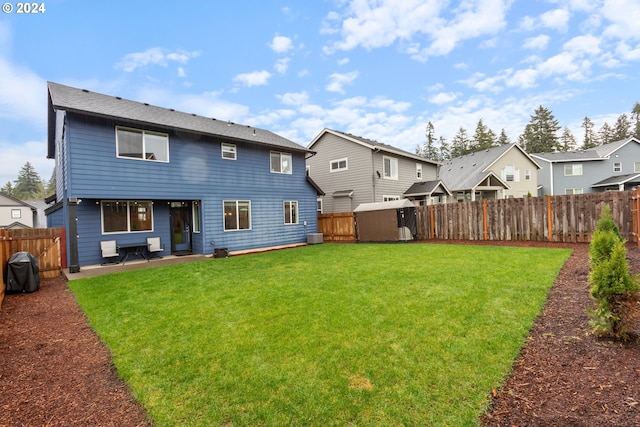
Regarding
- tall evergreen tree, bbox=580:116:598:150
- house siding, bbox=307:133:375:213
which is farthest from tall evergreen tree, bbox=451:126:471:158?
house siding, bbox=307:133:375:213

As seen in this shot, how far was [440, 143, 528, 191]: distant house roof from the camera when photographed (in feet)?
76.7

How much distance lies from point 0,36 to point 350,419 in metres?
15.8

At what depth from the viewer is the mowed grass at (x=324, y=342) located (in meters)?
2.33

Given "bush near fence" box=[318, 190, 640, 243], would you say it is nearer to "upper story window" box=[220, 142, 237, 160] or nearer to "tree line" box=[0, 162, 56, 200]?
"upper story window" box=[220, 142, 237, 160]

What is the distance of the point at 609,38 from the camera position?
1138cm

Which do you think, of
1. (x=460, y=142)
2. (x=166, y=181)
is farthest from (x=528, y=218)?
(x=460, y=142)

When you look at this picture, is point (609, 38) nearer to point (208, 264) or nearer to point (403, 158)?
point (403, 158)

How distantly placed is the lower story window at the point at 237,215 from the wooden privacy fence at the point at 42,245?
18.6 ft

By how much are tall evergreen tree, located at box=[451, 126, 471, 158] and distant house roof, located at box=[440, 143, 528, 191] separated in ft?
95.9

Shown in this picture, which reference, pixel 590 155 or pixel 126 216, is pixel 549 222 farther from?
pixel 590 155

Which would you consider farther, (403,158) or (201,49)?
(403,158)

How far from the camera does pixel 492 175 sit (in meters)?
23.0

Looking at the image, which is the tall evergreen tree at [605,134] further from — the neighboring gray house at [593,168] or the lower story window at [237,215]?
the lower story window at [237,215]

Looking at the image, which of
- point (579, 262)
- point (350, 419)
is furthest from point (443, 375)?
point (579, 262)
